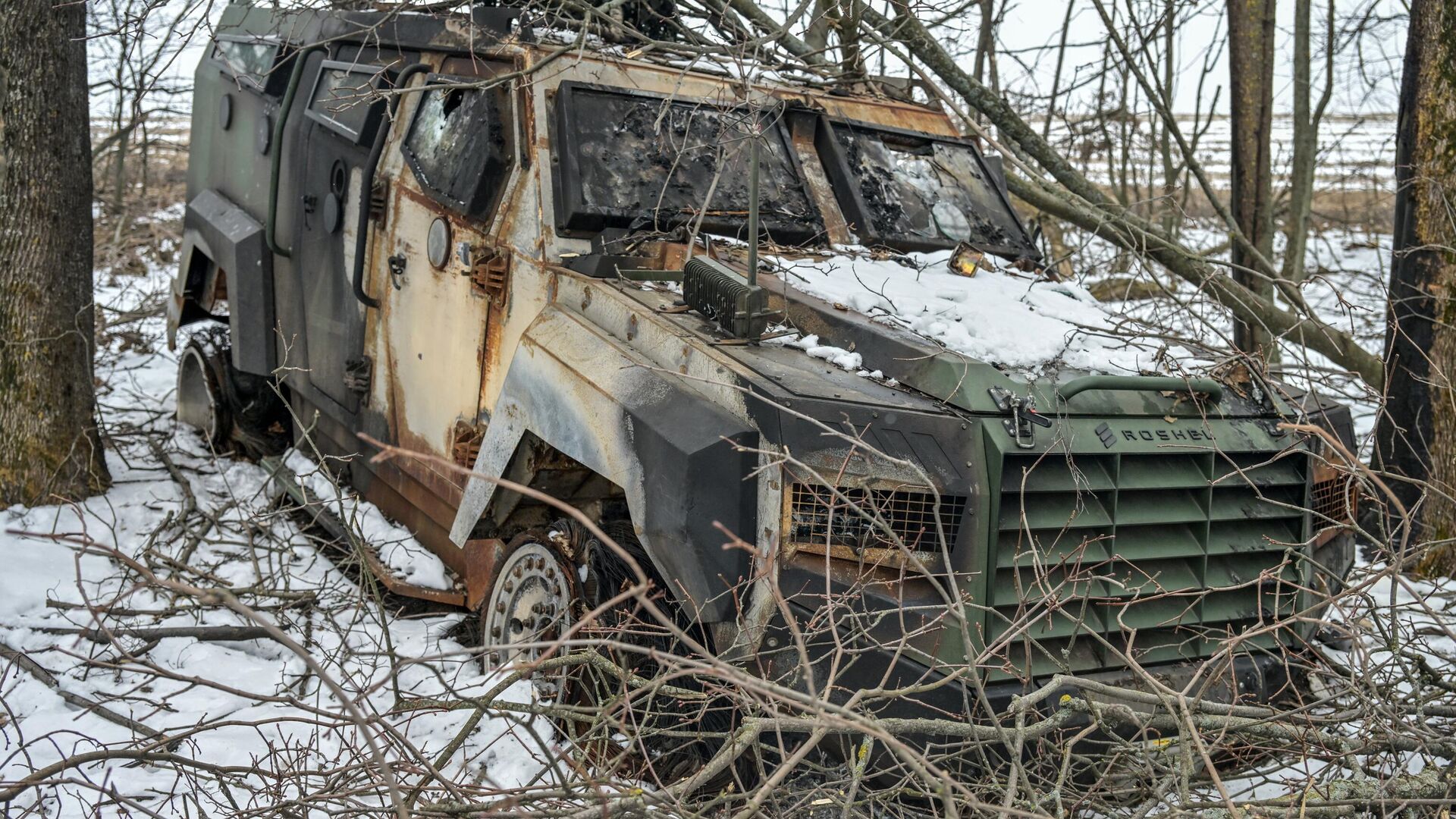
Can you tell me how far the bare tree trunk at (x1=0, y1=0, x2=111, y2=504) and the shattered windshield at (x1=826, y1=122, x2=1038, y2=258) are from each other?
3669mm

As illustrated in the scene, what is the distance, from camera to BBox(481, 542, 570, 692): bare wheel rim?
438 cm

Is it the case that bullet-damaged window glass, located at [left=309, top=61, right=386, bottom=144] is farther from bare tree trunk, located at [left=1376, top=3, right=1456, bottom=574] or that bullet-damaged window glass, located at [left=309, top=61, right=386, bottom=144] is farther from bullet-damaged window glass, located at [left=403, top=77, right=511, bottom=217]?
bare tree trunk, located at [left=1376, top=3, right=1456, bottom=574]

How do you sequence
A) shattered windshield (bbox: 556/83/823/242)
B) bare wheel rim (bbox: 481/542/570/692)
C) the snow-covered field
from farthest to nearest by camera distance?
the snow-covered field < shattered windshield (bbox: 556/83/823/242) < bare wheel rim (bbox: 481/542/570/692)

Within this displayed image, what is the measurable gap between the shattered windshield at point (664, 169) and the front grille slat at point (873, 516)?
1.44m

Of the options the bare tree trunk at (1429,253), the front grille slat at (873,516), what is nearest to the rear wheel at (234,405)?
the front grille slat at (873,516)

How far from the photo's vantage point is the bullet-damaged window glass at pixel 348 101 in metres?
5.68

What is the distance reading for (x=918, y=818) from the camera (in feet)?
11.9

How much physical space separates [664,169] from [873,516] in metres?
1.94

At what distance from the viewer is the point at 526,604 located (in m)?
4.63

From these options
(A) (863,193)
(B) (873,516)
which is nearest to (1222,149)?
(A) (863,193)

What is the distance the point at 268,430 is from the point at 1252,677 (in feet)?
18.6

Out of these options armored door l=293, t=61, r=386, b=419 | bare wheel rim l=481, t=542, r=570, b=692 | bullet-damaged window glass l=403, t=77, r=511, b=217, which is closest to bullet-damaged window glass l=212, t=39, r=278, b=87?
armored door l=293, t=61, r=386, b=419

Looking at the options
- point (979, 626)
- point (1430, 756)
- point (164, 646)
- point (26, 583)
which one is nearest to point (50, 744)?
point (164, 646)

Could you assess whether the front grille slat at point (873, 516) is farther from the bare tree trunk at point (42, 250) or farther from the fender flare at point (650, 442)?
the bare tree trunk at point (42, 250)
